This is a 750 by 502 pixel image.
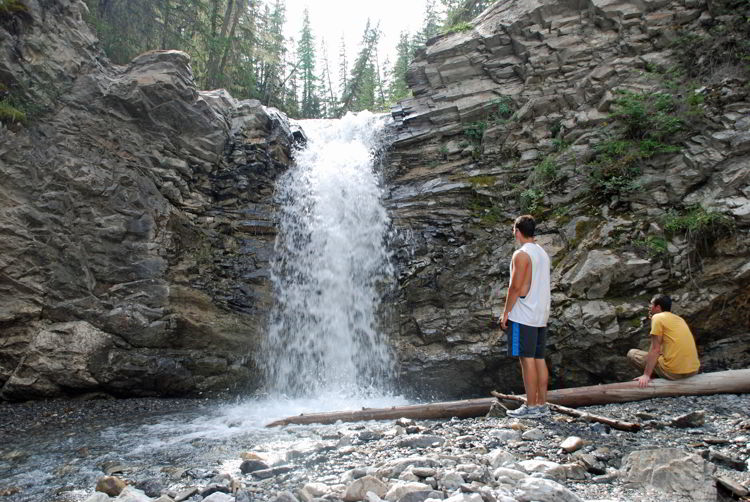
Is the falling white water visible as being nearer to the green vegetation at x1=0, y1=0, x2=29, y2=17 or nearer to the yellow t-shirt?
the yellow t-shirt

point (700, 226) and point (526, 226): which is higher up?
point (700, 226)

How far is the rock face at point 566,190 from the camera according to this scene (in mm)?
7469

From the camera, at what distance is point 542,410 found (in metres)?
4.62

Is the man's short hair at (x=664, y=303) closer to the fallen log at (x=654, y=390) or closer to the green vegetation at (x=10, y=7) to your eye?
the fallen log at (x=654, y=390)

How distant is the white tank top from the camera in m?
4.79

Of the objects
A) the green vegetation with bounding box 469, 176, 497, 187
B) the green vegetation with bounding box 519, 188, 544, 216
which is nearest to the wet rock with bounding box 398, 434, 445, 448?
the green vegetation with bounding box 519, 188, 544, 216

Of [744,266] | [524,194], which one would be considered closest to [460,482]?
[744,266]

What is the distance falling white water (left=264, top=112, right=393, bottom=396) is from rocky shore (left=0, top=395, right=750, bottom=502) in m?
3.19

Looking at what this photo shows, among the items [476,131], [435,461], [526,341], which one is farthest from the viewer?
[476,131]

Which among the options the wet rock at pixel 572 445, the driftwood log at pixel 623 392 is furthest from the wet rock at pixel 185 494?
the driftwood log at pixel 623 392

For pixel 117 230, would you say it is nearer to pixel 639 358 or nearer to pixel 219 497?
pixel 219 497

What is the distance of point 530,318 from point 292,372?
6044 millimetres

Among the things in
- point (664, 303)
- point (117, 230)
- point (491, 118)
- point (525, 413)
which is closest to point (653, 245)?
point (664, 303)

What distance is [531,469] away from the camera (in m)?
3.00
